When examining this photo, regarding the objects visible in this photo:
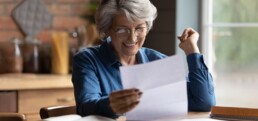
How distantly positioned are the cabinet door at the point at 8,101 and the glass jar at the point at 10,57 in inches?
16.3

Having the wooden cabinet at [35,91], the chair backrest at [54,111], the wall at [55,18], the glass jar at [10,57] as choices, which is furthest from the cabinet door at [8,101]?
the chair backrest at [54,111]

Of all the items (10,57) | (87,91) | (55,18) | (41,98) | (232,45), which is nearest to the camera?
(87,91)

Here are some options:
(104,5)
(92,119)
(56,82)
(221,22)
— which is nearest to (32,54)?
(56,82)

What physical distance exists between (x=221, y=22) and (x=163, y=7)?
39 cm

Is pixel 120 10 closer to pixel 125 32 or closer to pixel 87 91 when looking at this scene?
pixel 125 32

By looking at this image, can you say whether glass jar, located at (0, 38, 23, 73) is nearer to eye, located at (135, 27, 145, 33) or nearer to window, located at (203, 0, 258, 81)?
window, located at (203, 0, 258, 81)

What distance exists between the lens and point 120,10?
1.83 meters

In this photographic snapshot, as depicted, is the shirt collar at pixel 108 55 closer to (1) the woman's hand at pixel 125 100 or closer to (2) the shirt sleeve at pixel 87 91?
(2) the shirt sleeve at pixel 87 91

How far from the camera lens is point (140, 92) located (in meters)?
1.38

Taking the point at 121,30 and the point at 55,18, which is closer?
the point at 121,30

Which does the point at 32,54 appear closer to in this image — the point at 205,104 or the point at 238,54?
the point at 238,54

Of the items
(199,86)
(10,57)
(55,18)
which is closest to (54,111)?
(199,86)

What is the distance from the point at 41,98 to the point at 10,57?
0.44 metres

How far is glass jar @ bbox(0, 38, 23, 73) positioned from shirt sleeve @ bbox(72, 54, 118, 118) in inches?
60.4
